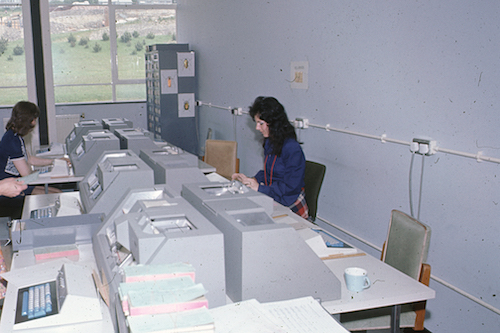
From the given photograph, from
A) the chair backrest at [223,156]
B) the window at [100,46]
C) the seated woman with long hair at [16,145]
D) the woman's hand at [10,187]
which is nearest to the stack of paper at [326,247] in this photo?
the woman's hand at [10,187]

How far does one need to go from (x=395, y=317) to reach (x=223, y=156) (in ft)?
9.50

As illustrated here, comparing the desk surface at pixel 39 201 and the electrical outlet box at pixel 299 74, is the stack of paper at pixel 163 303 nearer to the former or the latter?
the desk surface at pixel 39 201

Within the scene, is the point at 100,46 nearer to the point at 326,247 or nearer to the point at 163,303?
the point at 326,247

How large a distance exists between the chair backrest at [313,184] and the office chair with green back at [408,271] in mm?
1078

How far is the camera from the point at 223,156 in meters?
4.61

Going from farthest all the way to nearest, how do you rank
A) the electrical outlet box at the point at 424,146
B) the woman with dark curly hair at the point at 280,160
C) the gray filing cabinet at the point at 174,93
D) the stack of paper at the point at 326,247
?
the gray filing cabinet at the point at 174,93
the woman with dark curly hair at the point at 280,160
the electrical outlet box at the point at 424,146
the stack of paper at the point at 326,247

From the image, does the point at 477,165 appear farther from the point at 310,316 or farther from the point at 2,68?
the point at 2,68

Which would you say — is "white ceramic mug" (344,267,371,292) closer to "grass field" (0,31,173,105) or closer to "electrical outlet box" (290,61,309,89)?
"electrical outlet box" (290,61,309,89)

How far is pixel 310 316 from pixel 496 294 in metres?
1.38

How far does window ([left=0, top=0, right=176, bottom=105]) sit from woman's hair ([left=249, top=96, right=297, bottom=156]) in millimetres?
5407

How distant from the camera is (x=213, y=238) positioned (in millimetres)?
1556

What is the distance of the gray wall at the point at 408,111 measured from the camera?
246 cm

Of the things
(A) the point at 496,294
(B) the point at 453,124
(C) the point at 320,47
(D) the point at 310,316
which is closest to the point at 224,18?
(C) the point at 320,47

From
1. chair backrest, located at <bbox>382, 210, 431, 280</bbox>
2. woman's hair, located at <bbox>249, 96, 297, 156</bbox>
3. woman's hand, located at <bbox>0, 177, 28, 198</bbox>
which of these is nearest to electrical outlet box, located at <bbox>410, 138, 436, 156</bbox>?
chair backrest, located at <bbox>382, 210, 431, 280</bbox>
